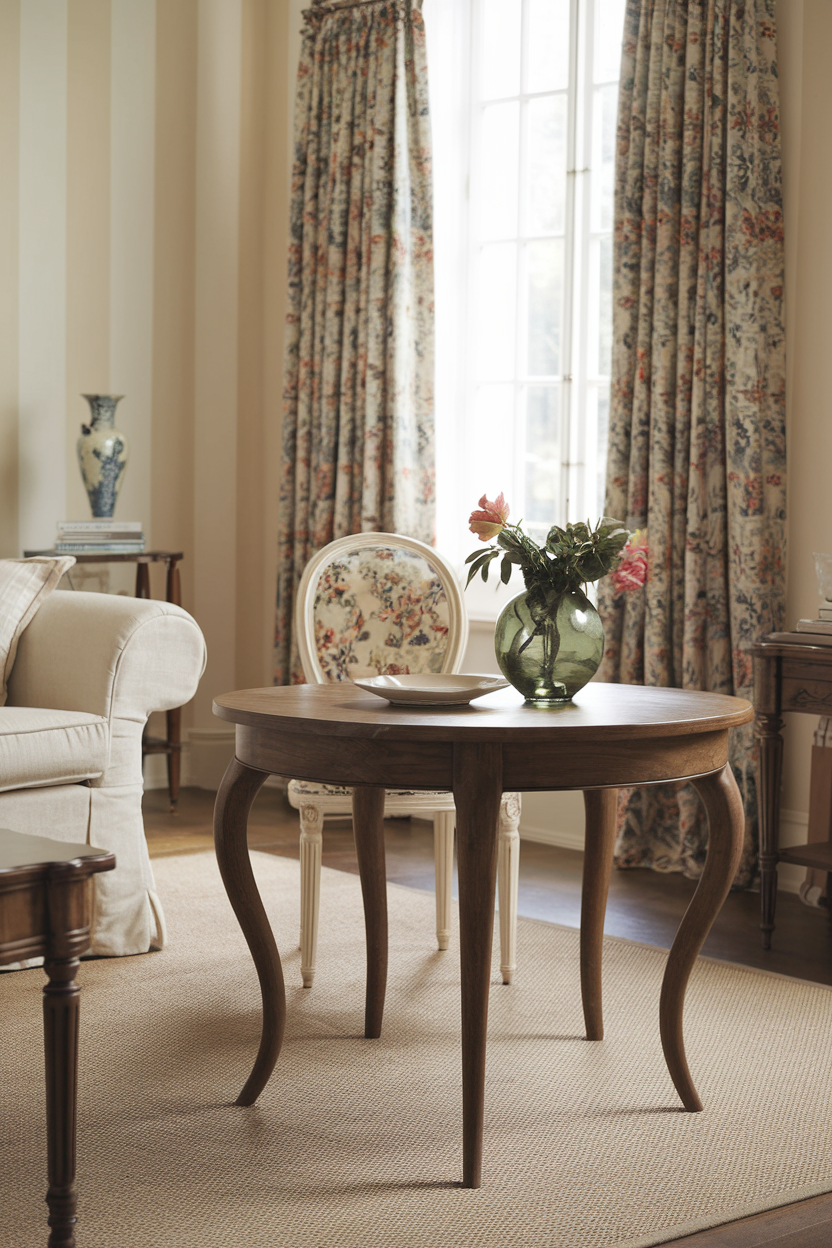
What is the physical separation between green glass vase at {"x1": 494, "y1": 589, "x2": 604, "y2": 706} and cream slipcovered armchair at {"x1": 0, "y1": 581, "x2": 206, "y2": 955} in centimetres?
110

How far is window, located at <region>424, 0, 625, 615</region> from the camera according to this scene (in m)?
4.37

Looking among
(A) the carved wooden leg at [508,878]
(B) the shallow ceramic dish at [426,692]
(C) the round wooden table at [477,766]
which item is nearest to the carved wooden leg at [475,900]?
(C) the round wooden table at [477,766]

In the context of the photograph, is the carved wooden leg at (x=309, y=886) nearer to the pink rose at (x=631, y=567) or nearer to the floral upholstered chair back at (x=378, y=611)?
the floral upholstered chair back at (x=378, y=611)

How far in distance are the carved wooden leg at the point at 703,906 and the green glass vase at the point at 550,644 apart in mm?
266

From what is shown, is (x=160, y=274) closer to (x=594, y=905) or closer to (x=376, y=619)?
(x=376, y=619)

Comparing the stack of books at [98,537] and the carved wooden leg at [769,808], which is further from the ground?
the stack of books at [98,537]

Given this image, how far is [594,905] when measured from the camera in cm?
260

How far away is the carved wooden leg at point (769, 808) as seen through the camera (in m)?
3.26

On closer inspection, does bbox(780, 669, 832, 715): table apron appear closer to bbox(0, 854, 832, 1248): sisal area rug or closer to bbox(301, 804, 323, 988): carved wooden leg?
bbox(0, 854, 832, 1248): sisal area rug

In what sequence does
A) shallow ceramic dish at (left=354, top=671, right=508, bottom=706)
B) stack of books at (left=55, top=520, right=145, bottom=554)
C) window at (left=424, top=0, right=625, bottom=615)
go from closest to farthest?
shallow ceramic dish at (left=354, top=671, right=508, bottom=706) → window at (left=424, top=0, right=625, bottom=615) → stack of books at (left=55, top=520, right=145, bottom=554)

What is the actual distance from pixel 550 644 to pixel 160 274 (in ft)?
11.5

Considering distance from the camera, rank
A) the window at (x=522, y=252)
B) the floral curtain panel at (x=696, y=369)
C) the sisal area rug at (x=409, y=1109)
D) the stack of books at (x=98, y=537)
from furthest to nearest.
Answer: the stack of books at (x=98, y=537)
the window at (x=522, y=252)
the floral curtain panel at (x=696, y=369)
the sisal area rug at (x=409, y=1109)

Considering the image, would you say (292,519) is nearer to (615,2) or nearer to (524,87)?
(524,87)

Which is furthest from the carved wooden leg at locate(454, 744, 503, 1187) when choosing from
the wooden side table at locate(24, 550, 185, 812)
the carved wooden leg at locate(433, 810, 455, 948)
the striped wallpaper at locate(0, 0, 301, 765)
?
the striped wallpaper at locate(0, 0, 301, 765)
